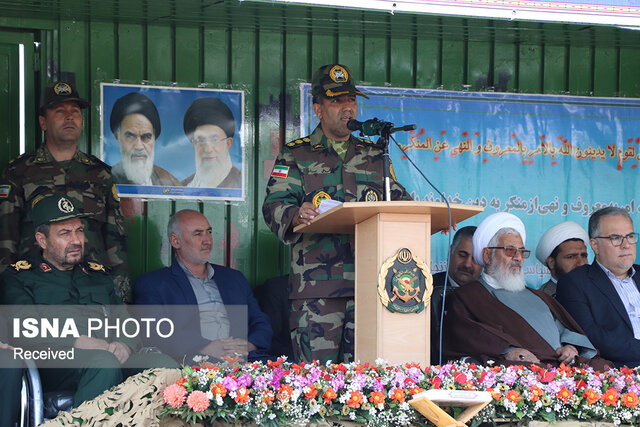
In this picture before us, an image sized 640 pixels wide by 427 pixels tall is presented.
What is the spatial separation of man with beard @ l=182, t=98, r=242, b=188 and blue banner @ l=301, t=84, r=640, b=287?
0.66m

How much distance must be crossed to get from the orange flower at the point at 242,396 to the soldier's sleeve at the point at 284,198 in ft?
3.53

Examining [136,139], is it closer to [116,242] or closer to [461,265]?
[116,242]

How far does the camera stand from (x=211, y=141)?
6.24 meters

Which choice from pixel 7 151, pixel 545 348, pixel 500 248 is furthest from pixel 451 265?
pixel 7 151

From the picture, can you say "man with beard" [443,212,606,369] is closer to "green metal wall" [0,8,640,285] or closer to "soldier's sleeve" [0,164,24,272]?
"green metal wall" [0,8,640,285]

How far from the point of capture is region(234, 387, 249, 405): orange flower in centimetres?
325

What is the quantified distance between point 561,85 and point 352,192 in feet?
9.45

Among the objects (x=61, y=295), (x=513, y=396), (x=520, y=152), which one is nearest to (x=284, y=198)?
(x=61, y=295)

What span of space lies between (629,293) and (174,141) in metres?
3.31

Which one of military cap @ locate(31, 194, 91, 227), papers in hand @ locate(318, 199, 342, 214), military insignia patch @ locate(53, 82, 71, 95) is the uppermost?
military insignia patch @ locate(53, 82, 71, 95)

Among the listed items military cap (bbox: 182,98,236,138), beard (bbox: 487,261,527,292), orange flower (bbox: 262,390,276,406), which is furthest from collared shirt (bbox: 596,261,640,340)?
military cap (bbox: 182,98,236,138)

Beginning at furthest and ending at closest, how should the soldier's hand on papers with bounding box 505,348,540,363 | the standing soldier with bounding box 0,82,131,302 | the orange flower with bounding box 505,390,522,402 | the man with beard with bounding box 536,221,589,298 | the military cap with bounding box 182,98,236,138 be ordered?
the military cap with bounding box 182,98,236,138 → the man with beard with bounding box 536,221,589,298 → the standing soldier with bounding box 0,82,131,302 → the soldier's hand on papers with bounding box 505,348,540,363 → the orange flower with bounding box 505,390,522,402

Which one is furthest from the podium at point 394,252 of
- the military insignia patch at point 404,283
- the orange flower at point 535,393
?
the orange flower at point 535,393

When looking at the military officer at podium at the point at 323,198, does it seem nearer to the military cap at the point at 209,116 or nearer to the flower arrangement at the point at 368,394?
the flower arrangement at the point at 368,394
